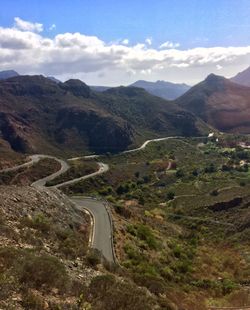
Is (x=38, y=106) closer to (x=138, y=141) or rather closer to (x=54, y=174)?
(x=138, y=141)

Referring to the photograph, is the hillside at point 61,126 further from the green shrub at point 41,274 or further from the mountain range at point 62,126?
the green shrub at point 41,274

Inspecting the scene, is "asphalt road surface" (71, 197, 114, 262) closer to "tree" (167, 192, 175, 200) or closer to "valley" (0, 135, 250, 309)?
"valley" (0, 135, 250, 309)

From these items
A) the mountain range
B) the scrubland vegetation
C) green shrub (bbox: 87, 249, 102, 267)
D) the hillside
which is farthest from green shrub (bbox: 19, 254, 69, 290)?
the hillside

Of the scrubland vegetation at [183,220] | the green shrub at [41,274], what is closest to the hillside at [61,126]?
the scrubland vegetation at [183,220]

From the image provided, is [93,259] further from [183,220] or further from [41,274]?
[183,220]

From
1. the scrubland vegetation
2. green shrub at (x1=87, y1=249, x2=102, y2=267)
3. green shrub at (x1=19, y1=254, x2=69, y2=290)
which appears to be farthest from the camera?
the scrubland vegetation

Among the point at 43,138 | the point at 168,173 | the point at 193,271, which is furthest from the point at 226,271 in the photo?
the point at 43,138

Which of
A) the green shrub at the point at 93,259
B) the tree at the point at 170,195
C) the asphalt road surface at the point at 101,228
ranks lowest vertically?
the tree at the point at 170,195

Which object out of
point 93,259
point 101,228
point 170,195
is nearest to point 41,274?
point 93,259

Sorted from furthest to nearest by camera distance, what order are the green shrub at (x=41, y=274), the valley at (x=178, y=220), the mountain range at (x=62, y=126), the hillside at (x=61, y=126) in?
1. the hillside at (x=61, y=126)
2. the mountain range at (x=62, y=126)
3. the valley at (x=178, y=220)
4. the green shrub at (x=41, y=274)

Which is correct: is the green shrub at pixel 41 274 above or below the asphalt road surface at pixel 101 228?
above

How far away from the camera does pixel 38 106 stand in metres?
184

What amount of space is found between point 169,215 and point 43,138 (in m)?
98.6

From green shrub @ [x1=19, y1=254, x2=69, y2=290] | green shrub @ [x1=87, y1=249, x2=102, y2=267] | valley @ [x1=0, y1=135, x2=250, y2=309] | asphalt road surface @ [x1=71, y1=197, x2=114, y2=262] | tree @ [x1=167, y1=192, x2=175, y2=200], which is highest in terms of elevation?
green shrub @ [x1=19, y1=254, x2=69, y2=290]
